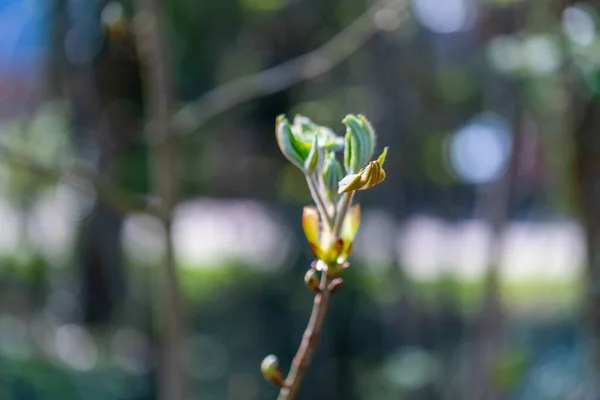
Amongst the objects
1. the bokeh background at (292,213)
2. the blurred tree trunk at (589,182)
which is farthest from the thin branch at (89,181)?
the blurred tree trunk at (589,182)

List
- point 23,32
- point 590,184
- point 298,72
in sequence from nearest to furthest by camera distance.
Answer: point 298,72, point 590,184, point 23,32

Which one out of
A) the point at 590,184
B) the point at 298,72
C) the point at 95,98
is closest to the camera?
the point at 298,72

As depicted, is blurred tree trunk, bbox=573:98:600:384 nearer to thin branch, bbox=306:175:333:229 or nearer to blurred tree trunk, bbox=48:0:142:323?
thin branch, bbox=306:175:333:229

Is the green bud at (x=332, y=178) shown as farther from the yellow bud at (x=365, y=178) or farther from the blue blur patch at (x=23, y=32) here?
the blue blur patch at (x=23, y=32)

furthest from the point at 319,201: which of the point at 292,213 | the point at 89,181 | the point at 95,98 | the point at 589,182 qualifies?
the point at 95,98

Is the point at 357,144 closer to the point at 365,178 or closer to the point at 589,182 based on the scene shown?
the point at 365,178
